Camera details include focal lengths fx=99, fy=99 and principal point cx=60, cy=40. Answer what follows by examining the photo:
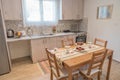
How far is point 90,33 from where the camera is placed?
3.95 m

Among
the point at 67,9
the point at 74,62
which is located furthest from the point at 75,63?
the point at 67,9

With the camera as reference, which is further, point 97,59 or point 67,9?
point 67,9

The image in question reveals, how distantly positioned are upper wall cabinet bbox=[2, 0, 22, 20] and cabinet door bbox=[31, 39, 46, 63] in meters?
0.88

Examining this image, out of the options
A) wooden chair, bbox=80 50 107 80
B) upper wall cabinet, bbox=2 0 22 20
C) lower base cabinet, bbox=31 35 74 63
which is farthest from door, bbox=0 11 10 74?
wooden chair, bbox=80 50 107 80

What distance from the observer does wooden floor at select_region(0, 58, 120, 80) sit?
2408 mm

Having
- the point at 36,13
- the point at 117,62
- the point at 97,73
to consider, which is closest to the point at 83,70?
the point at 97,73

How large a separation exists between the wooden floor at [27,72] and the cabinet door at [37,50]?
8.7 inches

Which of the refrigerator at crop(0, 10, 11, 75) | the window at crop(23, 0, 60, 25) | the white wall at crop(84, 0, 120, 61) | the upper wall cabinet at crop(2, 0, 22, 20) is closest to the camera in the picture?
the refrigerator at crop(0, 10, 11, 75)

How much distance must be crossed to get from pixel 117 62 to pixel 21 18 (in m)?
3.28

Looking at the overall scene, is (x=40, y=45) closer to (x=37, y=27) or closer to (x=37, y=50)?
(x=37, y=50)

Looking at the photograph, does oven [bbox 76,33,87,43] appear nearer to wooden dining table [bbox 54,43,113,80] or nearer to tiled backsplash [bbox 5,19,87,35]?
tiled backsplash [bbox 5,19,87,35]

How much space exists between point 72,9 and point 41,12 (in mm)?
1208

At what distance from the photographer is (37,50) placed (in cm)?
312

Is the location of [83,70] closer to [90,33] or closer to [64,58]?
[64,58]
